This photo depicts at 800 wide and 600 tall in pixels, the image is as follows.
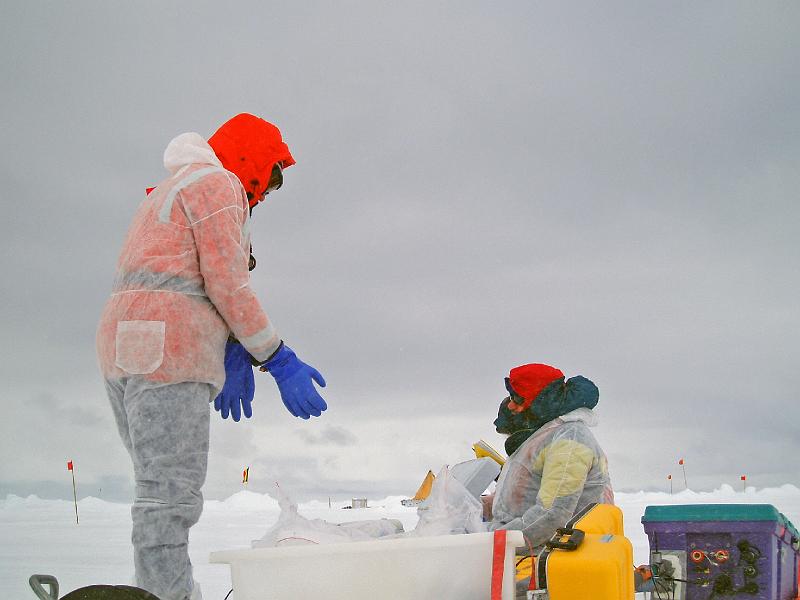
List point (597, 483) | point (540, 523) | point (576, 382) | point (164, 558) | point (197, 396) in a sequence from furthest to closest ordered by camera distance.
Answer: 1. point (576, 382)
2. point (597, 483)
3. point (540, 523)
4. point (197, 396)
5. point (164, 558)

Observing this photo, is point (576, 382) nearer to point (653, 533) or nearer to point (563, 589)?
point (653, 533)

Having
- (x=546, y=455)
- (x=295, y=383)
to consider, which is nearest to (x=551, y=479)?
(x=546, y=455)

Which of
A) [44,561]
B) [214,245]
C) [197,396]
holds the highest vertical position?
[214,245]

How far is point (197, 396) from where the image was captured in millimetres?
2367

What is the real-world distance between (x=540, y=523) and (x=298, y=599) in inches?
59.5

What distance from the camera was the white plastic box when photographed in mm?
1667

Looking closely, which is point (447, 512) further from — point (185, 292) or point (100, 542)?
point (100, 542)

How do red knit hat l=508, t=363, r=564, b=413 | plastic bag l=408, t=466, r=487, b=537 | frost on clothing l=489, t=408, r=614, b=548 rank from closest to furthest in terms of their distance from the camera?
plastic bag l=408, t=466, r=487, b=537, frost on clothing l=489, t=408, r=614, b=548, red knit hat l=508, t=363, r=564, b=413

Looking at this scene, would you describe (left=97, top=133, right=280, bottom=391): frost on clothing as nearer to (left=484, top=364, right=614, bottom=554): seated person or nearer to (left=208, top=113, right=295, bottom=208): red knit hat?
(left=208, top=113, right=295, bottom=208): red knit hat

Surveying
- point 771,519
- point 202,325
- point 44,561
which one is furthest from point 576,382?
point 44,561

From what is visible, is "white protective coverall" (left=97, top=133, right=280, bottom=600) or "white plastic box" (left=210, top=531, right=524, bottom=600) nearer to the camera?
"white plastic box" (left=210, top=531, right=524, bottom=600)

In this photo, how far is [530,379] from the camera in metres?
3.58

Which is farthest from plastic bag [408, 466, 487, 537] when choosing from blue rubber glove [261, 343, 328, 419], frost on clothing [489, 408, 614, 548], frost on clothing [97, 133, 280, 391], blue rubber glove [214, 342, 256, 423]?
blue rubber glove [214, 342, 256, 423]

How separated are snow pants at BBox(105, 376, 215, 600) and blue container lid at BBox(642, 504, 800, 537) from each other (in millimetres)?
1656
